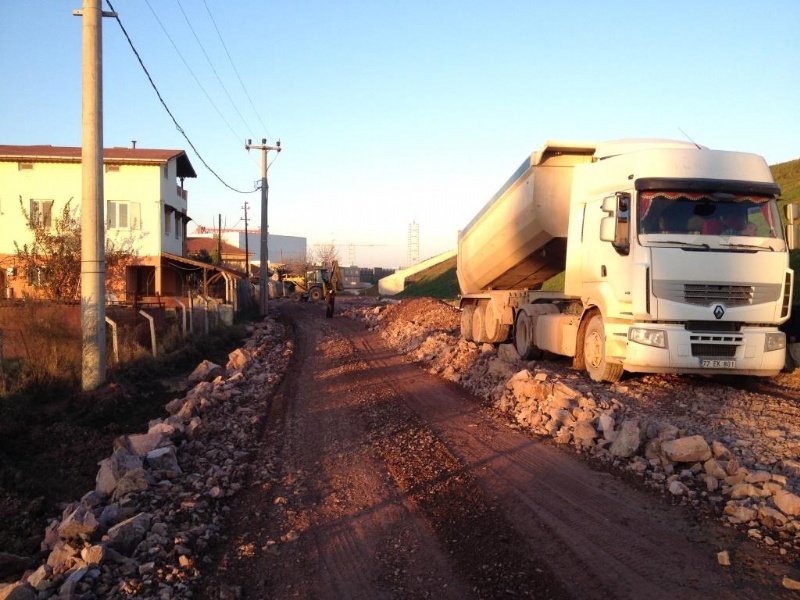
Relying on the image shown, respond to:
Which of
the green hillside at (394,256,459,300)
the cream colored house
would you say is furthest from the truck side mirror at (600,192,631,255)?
the green hillside at (394,256,459,300)

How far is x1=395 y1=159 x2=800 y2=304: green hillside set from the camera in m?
23.3

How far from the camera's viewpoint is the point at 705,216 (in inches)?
407

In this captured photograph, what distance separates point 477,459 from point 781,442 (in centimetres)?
344

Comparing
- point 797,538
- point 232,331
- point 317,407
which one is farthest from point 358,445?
point 232,331

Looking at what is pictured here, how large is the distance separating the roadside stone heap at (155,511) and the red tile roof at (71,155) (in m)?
24.6

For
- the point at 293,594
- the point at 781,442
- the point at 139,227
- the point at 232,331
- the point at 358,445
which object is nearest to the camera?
the point at 293,594

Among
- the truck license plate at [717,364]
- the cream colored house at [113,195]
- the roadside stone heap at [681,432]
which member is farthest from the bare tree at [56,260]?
the truck license plate at [717,364]

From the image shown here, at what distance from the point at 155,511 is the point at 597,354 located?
8.07m

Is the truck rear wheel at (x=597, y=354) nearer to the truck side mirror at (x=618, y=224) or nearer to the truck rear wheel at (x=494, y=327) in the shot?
the truck side mirror at (x=618, y=224)

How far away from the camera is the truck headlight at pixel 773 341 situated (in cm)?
1023

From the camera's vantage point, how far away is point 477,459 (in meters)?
7.55

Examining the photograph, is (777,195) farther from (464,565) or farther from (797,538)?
(464,565)

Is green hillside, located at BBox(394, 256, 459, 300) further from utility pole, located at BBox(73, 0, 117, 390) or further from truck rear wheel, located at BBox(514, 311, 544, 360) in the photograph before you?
utility pole, located at BBox(73, 0, 117, 390)

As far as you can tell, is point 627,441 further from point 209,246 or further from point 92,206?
point 209,246
